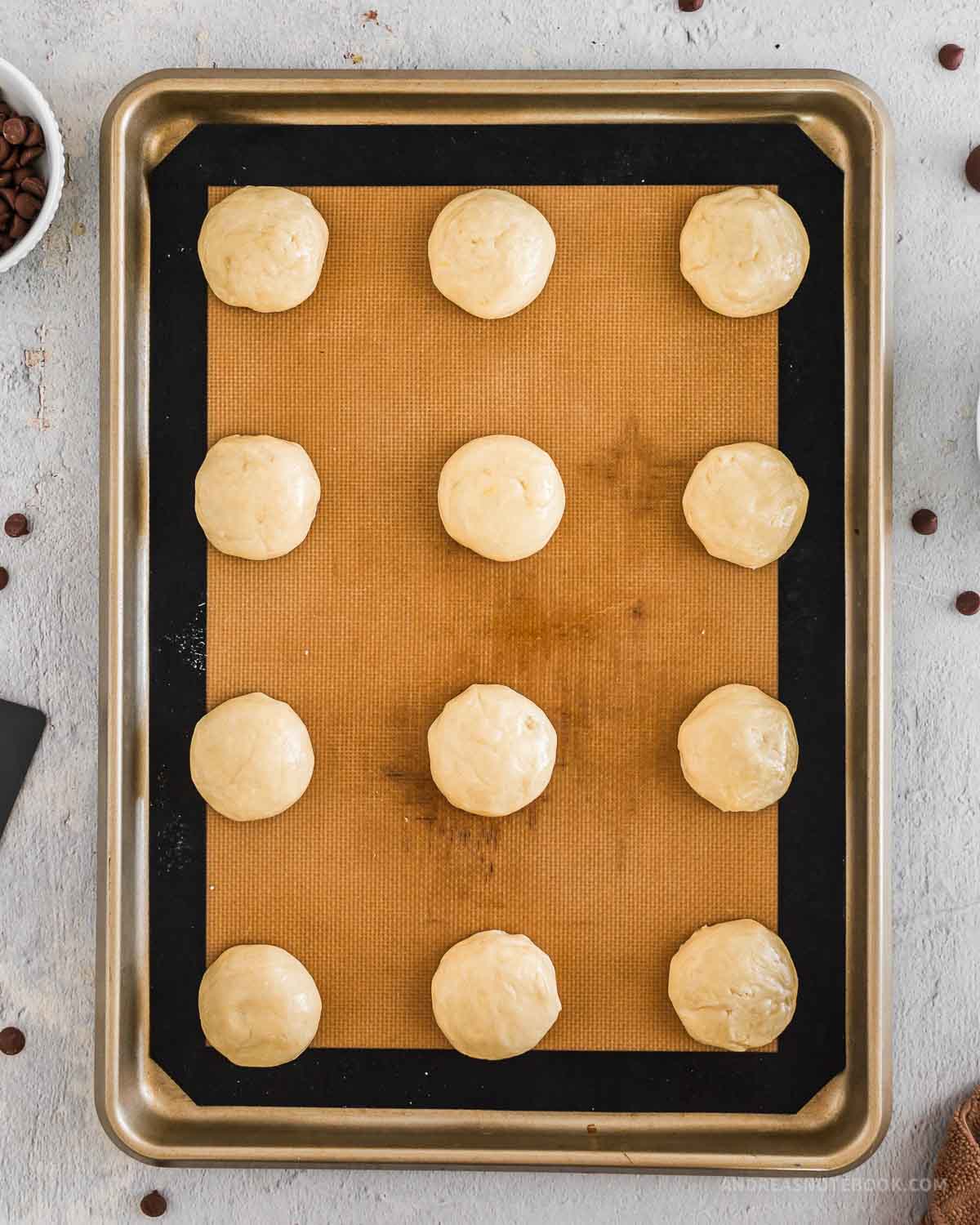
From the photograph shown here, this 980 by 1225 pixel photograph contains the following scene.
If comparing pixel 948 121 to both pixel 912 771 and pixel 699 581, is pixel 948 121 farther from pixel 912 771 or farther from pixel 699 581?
pixel 912 771

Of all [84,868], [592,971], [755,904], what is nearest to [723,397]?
[755,904]

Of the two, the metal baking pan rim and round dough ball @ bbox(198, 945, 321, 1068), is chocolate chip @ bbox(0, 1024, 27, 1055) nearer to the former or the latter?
the metal baking pan rim

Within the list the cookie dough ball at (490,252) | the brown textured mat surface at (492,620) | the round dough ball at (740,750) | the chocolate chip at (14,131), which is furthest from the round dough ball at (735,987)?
the chocolate chip at (14,131)

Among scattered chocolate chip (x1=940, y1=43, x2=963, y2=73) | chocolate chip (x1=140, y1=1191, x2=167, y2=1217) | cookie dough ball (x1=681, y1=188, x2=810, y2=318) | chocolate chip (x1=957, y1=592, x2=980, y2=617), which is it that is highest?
scattered chocolate chip (x1=940, y1=43, x2=963, y2=73)

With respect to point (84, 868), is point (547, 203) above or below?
above

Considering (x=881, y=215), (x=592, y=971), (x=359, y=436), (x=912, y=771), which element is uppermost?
(x=881, y=215)

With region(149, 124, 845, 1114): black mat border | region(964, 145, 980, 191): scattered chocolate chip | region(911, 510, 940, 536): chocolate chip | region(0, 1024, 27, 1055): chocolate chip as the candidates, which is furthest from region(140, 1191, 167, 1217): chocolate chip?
region(964, 145, 980, 191): scattered chocolate chip

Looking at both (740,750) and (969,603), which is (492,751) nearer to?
(740,750)
